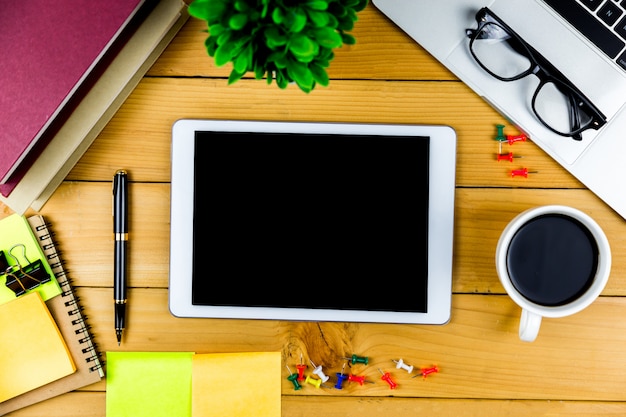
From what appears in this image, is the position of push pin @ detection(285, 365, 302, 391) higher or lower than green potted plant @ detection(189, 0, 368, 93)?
lower

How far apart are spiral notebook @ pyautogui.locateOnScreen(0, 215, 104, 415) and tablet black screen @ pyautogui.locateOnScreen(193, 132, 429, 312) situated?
200mm

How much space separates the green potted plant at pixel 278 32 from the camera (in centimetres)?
44

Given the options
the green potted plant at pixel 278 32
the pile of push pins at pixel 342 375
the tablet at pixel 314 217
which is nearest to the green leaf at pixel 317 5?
the green potted plant at pixel 278 32

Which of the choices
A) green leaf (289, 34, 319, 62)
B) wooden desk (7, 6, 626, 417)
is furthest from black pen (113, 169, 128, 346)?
green leaf (289, 34, 319, 62)

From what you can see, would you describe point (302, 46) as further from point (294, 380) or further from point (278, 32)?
point (294, 380)

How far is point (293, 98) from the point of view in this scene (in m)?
0.67

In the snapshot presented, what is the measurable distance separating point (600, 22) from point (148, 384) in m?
0.74

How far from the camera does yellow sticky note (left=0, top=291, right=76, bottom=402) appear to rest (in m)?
0.67

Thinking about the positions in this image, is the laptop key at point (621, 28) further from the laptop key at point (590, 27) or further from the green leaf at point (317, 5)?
the green leaf at point (317, 5)

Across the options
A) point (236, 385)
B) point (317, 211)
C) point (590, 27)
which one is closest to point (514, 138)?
point (590, 27)

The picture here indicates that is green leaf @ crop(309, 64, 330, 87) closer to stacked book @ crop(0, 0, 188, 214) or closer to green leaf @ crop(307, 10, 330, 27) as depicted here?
green leaf @ crop(307, 10, 330, 27)

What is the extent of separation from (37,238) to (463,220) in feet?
1.89

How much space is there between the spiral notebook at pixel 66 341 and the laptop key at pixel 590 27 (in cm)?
72

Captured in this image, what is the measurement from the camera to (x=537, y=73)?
62 cm
